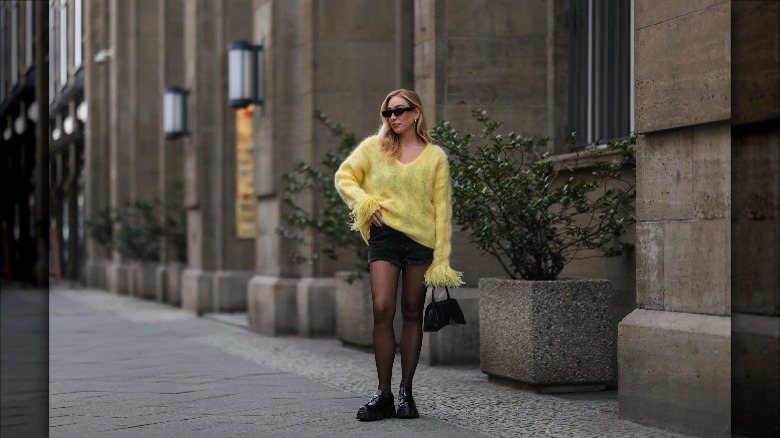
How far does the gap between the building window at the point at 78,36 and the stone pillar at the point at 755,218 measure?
84.4 feet

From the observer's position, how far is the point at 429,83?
33.8 ft

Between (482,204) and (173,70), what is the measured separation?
13.5m

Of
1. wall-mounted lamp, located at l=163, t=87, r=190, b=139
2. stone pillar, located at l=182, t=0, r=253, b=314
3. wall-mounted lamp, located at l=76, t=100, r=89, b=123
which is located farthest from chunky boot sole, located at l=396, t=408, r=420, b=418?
wall-mounted lamp, located at l=76, t=100, r=89, b=123

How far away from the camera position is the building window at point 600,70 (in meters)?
9.14

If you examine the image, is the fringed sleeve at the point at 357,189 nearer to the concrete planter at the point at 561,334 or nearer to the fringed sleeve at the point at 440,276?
the fringed sleeve at the point at 440,276

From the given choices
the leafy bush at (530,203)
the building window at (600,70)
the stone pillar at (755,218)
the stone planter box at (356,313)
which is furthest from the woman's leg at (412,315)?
the stone planter box at (356,313)

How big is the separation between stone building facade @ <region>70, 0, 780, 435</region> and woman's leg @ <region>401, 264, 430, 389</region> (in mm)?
1105

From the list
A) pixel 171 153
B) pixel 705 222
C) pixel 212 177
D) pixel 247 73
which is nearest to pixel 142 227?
pixel 171 153

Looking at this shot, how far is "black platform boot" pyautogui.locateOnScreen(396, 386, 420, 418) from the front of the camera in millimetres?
6785

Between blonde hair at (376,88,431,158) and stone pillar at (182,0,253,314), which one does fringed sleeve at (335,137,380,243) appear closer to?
blonde hair at (376,88,431,158)

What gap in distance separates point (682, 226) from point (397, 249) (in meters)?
1.51

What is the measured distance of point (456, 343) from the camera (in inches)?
387

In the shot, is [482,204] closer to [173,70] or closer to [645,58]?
[645,58]

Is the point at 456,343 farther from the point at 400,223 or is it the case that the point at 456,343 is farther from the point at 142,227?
the point at 142,227
